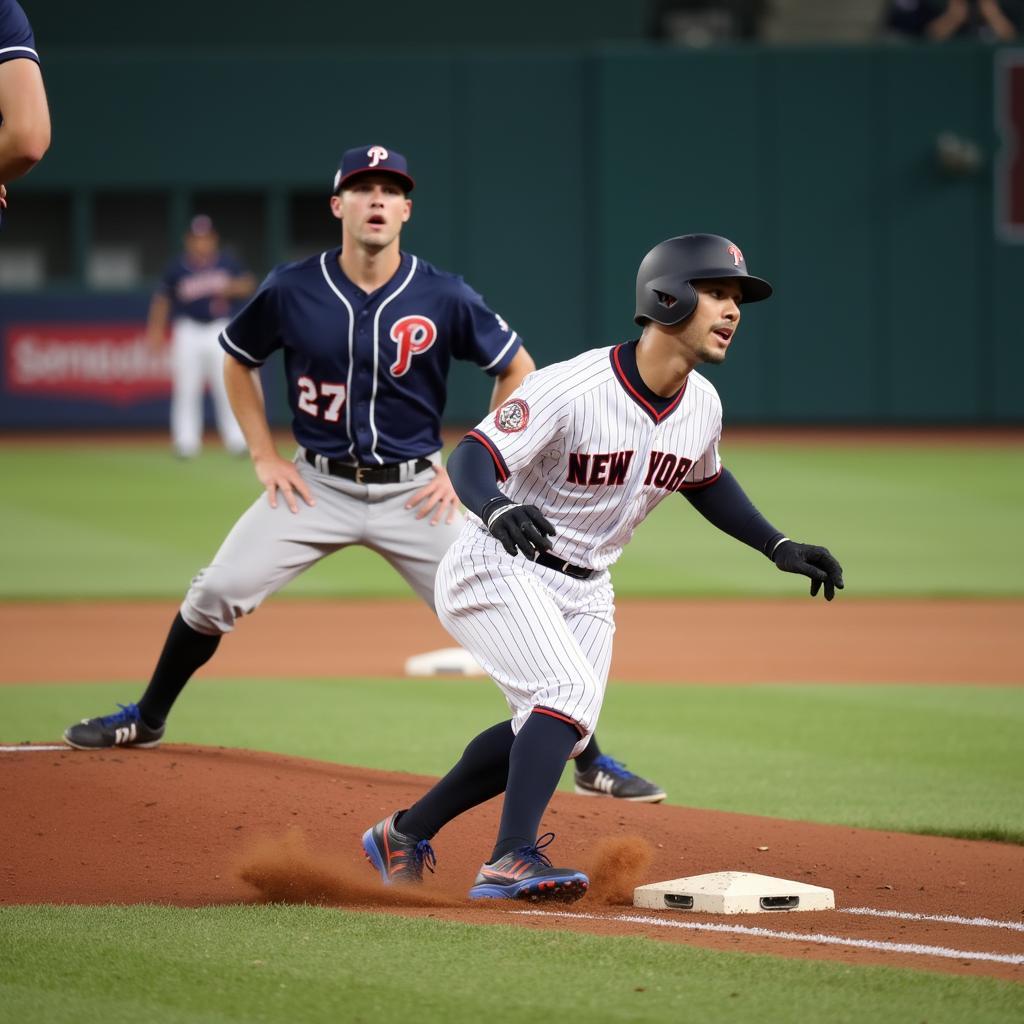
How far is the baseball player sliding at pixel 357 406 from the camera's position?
6020 mm

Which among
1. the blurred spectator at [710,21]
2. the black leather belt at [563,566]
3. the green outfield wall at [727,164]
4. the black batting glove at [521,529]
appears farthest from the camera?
the blurred spectator at [710,21]

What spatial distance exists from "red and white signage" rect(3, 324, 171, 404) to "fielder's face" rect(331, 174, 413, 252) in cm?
1706

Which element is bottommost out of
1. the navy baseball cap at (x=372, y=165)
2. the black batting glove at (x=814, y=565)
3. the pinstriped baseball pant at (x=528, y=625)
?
the pinstriped baseball pant at (x=528, y=625)

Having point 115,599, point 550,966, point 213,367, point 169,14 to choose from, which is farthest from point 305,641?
point 169,14

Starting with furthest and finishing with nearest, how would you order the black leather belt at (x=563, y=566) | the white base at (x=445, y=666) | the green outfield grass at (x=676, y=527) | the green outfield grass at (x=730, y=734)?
the green outfield grass at (x=676, y=527)
the white base at (x=445, y=666)
the green outfield grass at (x=730, y=734)
the black leather belt at (x=563, y=566)

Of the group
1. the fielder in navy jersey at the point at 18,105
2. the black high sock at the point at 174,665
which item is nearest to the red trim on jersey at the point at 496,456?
the fielder in navy jersey at the point at 18,105

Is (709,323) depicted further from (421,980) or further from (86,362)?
(86,362)

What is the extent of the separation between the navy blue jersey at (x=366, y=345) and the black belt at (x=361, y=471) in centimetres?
2

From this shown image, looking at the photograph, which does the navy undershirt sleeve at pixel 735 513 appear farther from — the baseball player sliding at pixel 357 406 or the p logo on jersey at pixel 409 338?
the p logo on jersey at pixel 409 338

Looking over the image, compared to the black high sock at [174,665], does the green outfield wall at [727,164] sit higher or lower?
higher

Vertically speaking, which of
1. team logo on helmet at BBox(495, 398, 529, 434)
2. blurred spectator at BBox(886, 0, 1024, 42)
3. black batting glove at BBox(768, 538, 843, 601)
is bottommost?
black batting glove at BBox(768, 538, 843, 601)

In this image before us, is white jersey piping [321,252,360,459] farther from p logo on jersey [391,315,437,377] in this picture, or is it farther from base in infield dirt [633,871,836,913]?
base in infield dirt [633,871,836,913]

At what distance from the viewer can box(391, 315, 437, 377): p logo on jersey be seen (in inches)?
240

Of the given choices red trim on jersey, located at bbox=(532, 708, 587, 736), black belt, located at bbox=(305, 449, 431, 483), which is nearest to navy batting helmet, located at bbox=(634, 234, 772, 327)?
red trim on jersey, located at bbox=(532, 708, 587, 736)
